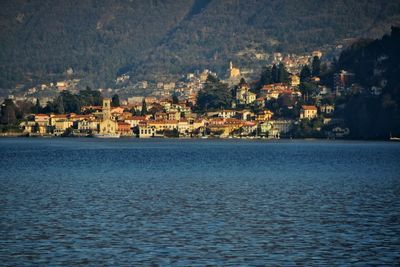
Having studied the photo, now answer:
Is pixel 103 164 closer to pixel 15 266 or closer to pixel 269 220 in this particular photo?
pixel 269 220

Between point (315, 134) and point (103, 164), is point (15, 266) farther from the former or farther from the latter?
point (315, 134)

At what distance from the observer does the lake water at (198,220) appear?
91.3ft

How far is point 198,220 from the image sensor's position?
34625 millimetres

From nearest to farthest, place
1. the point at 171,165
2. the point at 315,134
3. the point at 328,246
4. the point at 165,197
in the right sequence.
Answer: the point at 328,246 → the point at 165,197 → the point at 171,165 → the point at 315,134

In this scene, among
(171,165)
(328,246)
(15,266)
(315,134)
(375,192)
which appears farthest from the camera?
(315,134)

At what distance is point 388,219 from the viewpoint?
1373 inches

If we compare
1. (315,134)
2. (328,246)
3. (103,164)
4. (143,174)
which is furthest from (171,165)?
(315,134)

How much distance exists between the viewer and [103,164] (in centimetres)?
Answer: 7519

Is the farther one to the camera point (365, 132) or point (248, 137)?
point (248, 137)

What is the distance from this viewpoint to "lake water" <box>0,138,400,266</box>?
91.3ft

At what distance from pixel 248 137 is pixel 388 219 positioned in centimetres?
16467

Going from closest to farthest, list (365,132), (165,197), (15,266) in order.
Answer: (15,266)
(165,197)
(365,132)

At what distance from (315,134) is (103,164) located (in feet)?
386

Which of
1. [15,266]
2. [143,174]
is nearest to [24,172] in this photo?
[143,174]
